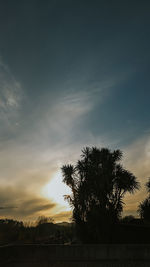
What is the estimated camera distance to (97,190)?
59.5ft

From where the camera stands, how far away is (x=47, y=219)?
90.7 ft

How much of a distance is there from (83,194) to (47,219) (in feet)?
39.9

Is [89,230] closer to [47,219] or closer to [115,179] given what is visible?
[115,179]

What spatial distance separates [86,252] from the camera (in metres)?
5.85

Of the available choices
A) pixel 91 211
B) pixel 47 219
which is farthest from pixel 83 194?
pixel 47 219

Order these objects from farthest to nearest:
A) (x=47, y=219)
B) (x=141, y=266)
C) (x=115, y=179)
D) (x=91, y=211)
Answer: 1. (x=47, y=219)
2. (x=115, y=179)
3. (x=91, y=211)
4. (x=141, y=266)

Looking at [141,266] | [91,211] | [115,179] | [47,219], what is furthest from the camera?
[47,219]

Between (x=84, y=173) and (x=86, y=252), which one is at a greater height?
(x=84, y=173)

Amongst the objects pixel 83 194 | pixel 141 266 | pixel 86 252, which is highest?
pixel 83 194

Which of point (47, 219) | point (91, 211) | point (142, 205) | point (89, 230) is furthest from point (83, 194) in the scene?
point (142, 205)

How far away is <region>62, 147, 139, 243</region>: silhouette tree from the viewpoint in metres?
17.4

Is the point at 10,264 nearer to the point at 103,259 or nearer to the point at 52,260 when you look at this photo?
the point at 52,260

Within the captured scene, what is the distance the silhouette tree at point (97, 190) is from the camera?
17375mm

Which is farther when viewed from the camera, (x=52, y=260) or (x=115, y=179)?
(x=115, y=179)
